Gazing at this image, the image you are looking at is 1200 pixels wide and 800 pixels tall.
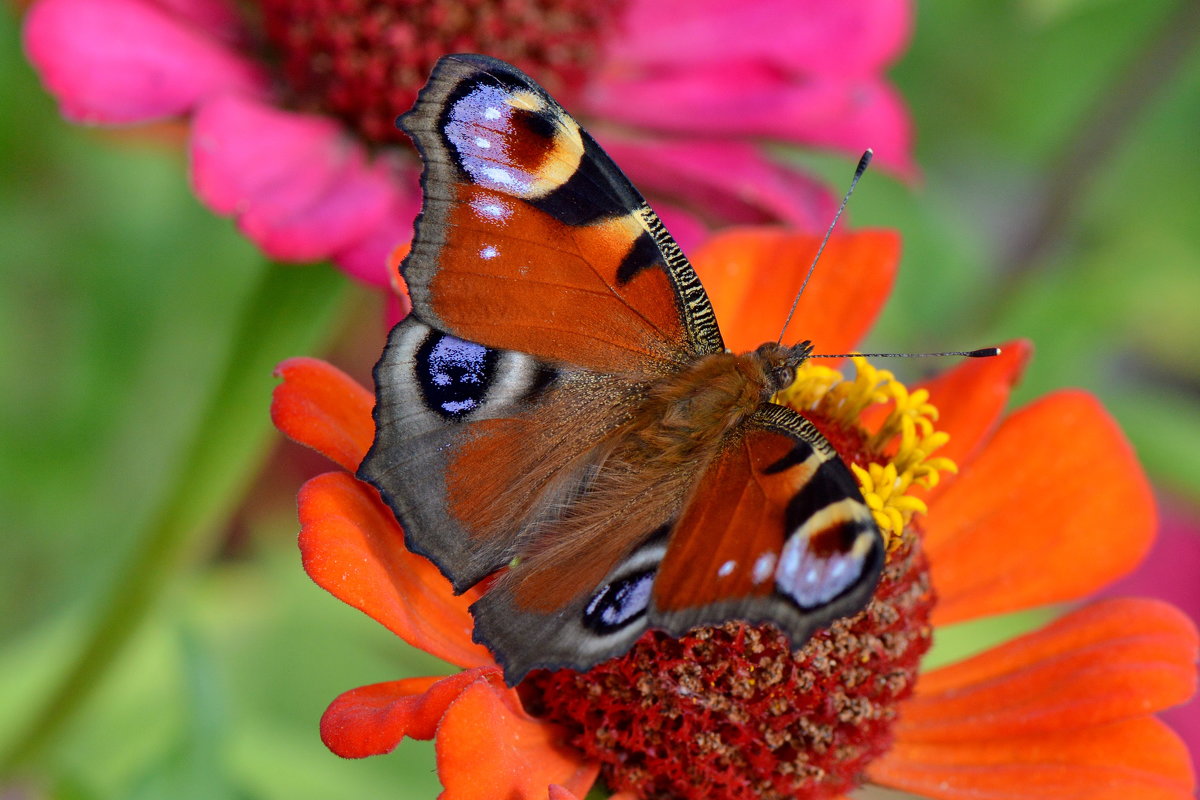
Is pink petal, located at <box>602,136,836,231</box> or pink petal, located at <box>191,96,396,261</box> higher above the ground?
pink petal, located at <box>602,136,836,231</box>

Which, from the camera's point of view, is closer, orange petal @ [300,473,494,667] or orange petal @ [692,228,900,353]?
orange petal @ [300,473,494,667]

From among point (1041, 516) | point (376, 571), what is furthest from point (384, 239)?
point (1041, 516)

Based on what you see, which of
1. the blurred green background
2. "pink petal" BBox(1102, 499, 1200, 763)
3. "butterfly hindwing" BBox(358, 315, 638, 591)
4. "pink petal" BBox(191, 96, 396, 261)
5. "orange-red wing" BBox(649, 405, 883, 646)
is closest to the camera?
"orange-red wing" BBox(649, 405, 883, 646)

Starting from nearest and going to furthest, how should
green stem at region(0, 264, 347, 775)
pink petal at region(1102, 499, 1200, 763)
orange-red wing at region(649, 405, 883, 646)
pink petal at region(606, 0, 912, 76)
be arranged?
orange-red wing at region(649, 405, 883, 646) → green stem at region(0, 264, 347, 775) → pink petal at region(606, 0, 912, 76) → pink petal at region(1102, 499, 1200, 763)

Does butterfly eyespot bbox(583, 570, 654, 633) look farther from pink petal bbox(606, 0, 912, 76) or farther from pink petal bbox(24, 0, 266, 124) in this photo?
pink petal bbox(606, 0, 912, 76)

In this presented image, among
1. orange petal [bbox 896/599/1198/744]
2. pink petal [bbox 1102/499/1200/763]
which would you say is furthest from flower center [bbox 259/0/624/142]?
pink petal [bbox 1102/499/1200/763]

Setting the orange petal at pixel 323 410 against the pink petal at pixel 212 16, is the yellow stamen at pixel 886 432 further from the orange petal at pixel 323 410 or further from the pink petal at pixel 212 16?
the pink petal at pixel 212 16

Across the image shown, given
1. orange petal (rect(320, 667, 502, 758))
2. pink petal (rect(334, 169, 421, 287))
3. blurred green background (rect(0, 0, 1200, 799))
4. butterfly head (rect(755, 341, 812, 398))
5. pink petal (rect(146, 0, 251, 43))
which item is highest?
butterfly head (rect(755, 341, 812, 398))

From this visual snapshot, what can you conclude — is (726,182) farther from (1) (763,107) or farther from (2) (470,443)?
(2) (470,443)

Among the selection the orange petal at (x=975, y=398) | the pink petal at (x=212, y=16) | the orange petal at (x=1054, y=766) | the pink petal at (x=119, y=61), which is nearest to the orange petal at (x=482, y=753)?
the orange petal at (x=1054, y=766)
